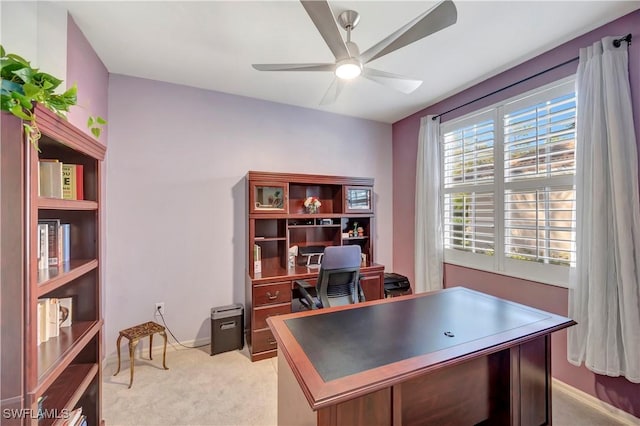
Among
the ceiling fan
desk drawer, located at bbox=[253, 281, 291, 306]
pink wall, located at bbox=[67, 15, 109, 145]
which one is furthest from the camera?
desk drawer, located at bbox=[253, 281, 291, 306]

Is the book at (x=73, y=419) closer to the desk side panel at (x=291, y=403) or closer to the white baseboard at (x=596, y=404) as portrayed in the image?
the desk side panel at (x=291, y=403)

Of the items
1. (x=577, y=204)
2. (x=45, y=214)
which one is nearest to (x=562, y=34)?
(x=577, y=204)

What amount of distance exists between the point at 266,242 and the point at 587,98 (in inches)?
Answer: 126

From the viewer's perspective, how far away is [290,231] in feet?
11.0

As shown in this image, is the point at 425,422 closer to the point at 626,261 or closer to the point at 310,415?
the point at 310,415

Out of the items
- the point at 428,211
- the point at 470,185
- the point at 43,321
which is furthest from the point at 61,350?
the point at 470,185

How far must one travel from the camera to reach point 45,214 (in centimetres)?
144

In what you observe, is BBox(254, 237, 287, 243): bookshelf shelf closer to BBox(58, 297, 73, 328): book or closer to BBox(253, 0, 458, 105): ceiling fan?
BBox(58, 297, 73, 328): book

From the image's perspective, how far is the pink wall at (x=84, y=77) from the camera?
1.87 metres

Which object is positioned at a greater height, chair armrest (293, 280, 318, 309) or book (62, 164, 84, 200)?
book (62, 164, 84, 200)

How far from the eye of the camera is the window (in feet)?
7.07

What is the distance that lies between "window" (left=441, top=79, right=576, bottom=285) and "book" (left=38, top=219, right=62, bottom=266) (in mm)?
3439

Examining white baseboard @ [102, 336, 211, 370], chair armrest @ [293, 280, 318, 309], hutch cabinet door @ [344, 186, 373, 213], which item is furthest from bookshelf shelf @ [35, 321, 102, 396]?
hutch cabinet door @ [344, 186, 373, 213]

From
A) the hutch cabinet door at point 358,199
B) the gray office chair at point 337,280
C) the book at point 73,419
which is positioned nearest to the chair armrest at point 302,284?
the gray office chair at point 337,280
